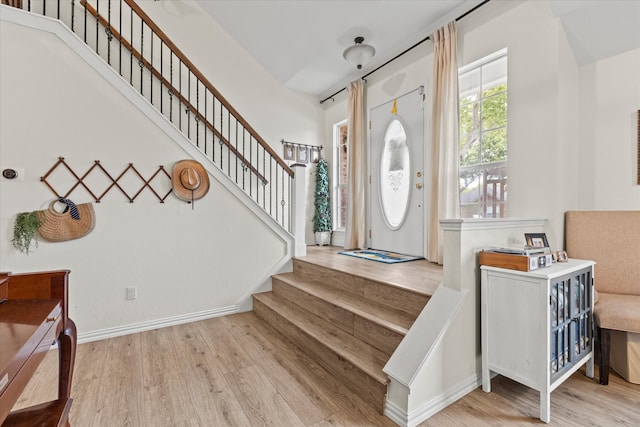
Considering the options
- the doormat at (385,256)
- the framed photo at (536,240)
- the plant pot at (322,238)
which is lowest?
the doormat at (385,256)

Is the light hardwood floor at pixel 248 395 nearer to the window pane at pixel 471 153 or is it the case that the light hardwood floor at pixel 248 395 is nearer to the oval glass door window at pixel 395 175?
the window pane at pixel 471 153

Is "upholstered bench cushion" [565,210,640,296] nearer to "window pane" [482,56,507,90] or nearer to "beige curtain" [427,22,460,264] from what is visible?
"beige curtain" [427,22,460,264]

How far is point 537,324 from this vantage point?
171 centimetres

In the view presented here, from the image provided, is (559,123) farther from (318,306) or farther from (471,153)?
(318,306)

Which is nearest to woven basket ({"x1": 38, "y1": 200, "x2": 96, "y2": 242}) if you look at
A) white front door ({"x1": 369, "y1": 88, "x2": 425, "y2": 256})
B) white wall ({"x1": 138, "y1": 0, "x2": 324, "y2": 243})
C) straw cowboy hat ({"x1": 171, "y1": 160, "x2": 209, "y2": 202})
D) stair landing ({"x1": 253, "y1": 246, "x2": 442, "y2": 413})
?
straw cowboy hat ({"x1": 171, "y1": 160, "x2": 209, "y2": 202})

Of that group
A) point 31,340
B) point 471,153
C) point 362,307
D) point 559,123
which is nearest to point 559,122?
point 559,123

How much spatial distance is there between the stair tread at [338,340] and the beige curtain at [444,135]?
1.54 metres

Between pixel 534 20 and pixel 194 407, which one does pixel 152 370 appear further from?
pixel 534 20

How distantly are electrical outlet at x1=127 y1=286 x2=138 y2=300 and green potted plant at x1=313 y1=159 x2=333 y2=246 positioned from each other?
2951 millimetres

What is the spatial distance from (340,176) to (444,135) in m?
2.36

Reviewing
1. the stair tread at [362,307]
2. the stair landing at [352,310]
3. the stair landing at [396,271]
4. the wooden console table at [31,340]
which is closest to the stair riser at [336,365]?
the stair landing at [352,310]

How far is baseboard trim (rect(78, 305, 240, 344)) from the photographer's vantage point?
282cm

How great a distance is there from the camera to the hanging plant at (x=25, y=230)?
2.53m

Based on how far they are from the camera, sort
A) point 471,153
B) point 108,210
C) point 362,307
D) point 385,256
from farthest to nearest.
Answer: point 385,256 → point 471,153 → point 108,210 → point 362,307
